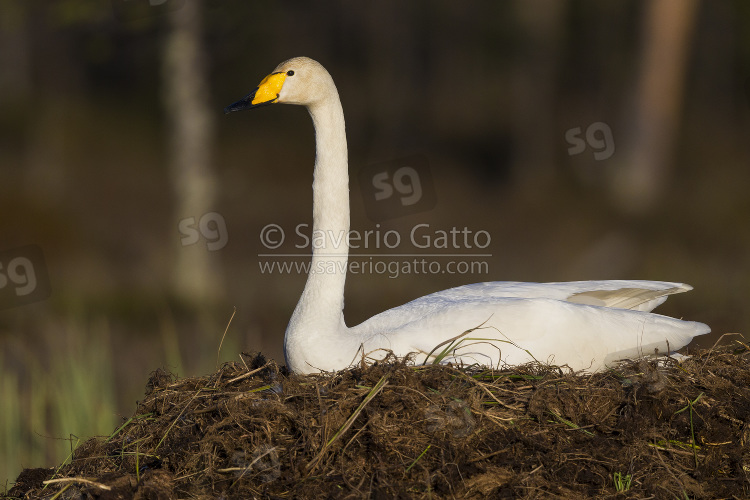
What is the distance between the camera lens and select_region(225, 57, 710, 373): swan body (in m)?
4.53

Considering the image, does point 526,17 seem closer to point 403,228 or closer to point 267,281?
point 403,228

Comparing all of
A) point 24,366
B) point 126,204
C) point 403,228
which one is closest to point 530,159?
point 403,228

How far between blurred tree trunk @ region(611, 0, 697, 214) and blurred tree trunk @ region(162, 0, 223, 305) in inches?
383

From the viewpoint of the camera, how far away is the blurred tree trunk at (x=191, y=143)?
471 inches

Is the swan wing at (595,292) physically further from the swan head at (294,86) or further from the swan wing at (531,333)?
the swan head at (294,86)

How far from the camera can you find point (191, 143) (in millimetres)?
12297

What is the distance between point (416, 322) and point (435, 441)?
132 centimetres

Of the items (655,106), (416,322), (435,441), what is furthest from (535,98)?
(435,441)

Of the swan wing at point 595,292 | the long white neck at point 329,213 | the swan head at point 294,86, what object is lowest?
the swan wing at point 595,292

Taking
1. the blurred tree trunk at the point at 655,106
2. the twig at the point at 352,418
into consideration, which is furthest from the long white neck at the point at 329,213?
the blurred tree trunk at the point at 655,106

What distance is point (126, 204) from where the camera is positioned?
18.7m

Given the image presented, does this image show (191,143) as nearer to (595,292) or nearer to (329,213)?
(329,213)

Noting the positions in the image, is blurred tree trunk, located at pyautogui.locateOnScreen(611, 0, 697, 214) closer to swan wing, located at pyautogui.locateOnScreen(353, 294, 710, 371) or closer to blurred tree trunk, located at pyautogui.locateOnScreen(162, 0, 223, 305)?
blurred tree trunk, located at pyautogui.locateOnScreen(162, 0, 223, 305)

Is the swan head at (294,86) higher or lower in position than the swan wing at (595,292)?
higher
